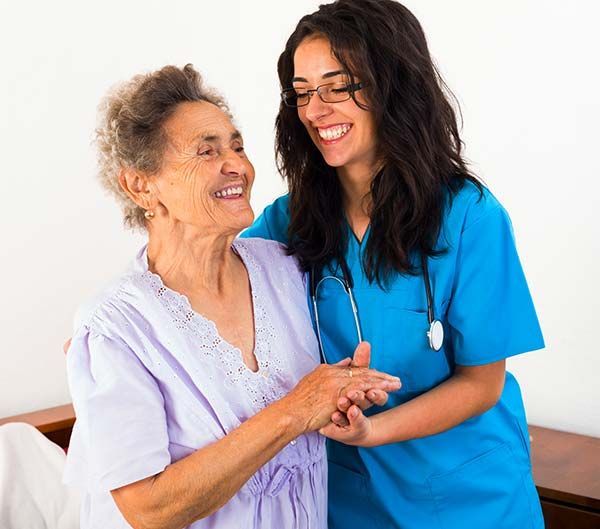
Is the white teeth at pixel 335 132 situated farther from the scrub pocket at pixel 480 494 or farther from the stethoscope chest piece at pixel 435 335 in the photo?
the scrub pocket at pixel 480 494

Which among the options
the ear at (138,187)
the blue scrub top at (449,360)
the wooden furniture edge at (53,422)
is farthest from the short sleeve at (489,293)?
the wooden furniture edge at (53,422)

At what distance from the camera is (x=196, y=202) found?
149cm

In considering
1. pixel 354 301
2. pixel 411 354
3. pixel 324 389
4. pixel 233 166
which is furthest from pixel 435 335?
pixel 233 166

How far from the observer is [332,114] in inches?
61.6

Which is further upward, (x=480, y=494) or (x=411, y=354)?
(x=411, y=354)

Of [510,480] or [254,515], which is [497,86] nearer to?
[510,480]

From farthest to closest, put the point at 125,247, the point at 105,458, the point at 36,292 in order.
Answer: the point at 125,247, the point at 36,292, the point at 105,458

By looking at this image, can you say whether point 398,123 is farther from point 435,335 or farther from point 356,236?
point 435,335

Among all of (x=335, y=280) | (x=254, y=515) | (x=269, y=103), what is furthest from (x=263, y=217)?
(x=269, y=103)

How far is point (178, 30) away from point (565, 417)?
196cm

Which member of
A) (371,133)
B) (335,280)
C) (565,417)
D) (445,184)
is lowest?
(565,417)

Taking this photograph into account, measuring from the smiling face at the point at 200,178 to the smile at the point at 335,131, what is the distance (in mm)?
170

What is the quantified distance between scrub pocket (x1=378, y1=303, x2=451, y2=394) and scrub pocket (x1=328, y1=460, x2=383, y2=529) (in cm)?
20

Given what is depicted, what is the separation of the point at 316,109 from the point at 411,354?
0.50m
